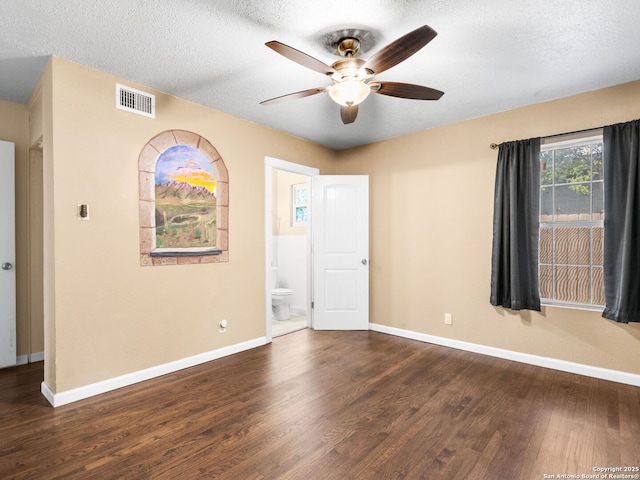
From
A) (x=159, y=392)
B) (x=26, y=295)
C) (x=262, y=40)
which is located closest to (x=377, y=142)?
(x=262, y=40)

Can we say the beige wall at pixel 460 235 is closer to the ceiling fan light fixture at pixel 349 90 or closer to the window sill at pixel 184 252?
the ceiling fan light fixture at pixel 349 90

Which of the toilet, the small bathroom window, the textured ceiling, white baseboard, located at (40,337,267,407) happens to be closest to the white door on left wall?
the textured ceiling

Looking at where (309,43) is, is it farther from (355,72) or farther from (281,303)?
(281,303)

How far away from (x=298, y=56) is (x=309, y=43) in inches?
17.5

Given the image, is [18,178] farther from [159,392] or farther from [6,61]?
[159,392]

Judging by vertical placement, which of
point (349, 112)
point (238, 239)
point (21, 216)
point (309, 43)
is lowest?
point (238, 239)

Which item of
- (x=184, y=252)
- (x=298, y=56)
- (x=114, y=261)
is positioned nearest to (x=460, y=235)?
(x=298, y=56)

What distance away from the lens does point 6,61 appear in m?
2.52

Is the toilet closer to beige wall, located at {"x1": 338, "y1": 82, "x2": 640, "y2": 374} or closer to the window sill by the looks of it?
beige wall, located at {"x1": 338, "y1": 82, "x2": 640, "y2": 374}

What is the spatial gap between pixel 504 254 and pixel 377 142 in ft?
7.10

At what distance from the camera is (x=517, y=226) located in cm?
335

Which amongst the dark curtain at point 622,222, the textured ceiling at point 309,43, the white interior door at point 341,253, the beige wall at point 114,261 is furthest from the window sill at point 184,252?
the dark curtain at point 622,222

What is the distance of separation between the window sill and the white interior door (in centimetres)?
160

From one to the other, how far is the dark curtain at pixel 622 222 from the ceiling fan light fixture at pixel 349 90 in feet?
7.26
